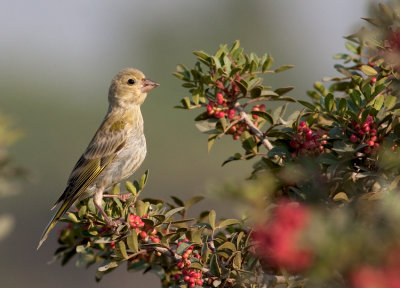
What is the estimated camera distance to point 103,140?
688 centimetres

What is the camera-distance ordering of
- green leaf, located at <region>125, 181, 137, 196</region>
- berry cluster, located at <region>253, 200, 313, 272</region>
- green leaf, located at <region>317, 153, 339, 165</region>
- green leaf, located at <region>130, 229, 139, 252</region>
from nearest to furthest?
1. berry cluster, located at <region>253, 200, 313, 272</region>
2. green leaf, located at <region>317, 153, 339, 165</region>
3. green leaf, located at <region>130, 229, 139, 252</region>
4. green leaf, located at <region>125, 181, 137, 196</region>

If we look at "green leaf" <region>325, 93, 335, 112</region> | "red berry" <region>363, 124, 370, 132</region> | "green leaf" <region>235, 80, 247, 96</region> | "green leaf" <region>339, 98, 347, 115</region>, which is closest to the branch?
"green leaf" <region>235, 80, 247, 96</region>

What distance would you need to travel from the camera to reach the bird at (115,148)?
6.28m

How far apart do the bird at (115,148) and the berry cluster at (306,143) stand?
274cm

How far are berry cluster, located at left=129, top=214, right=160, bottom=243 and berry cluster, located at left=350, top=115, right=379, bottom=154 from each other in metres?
1.43

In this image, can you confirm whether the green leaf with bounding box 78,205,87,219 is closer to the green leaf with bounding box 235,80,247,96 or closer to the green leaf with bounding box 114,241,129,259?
the green leaf with bounding box 114,241,129,259

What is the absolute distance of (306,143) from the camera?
3586 millimetres

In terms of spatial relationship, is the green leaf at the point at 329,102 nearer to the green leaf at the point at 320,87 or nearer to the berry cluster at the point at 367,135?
the berry cluster at the point at 367,135

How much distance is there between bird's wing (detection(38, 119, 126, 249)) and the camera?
638 cm

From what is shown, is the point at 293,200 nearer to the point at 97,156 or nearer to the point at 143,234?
the point at 143,234

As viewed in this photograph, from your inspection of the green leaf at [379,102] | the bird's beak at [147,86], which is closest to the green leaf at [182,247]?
the green leaf at [379,102]

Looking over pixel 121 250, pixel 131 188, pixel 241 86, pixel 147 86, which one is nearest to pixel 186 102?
pixel 241 86

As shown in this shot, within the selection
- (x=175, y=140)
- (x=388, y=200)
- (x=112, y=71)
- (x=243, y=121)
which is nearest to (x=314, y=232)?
(x=388, y=200)

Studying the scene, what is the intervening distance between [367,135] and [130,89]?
4.47 m
